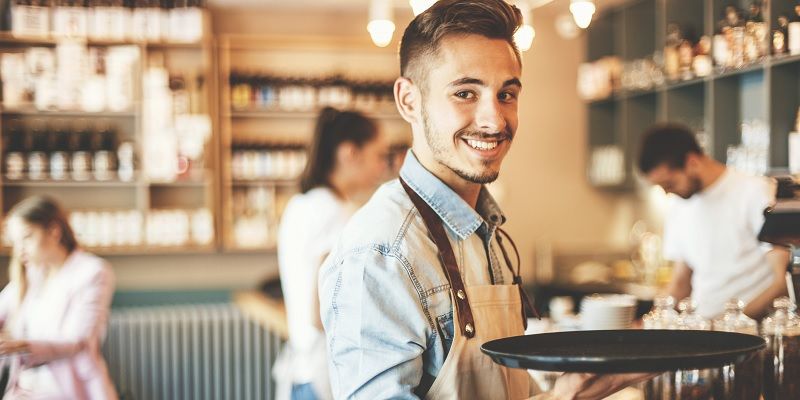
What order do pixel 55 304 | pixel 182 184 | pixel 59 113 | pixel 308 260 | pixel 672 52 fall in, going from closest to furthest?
pixel 308 260
pixel 55 304
pixel 672 52
pixel 59 113
pixel 182 184

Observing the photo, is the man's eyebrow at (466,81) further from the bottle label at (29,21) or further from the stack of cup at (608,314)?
the bottle label at (29,21)

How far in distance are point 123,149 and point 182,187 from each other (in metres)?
0.51

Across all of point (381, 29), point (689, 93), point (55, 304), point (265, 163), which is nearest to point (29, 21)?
point (265, 163)

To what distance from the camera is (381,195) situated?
1573 millimetres

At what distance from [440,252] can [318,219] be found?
5.22 ft

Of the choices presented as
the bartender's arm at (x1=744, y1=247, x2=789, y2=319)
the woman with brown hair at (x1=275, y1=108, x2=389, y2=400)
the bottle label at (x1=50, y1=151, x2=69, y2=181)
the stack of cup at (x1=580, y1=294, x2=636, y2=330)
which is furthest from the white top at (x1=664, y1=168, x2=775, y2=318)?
the bottle label at (x1=50, y1=151, x2=69, y2=181)

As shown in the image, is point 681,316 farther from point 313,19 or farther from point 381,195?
point 313,19

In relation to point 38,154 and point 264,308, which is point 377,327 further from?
point 38,154

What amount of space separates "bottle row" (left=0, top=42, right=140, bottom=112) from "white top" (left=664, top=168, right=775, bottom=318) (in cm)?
370

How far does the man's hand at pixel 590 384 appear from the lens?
1334mm

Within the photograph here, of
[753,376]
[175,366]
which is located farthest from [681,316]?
[175,366]

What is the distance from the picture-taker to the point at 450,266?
148 centimetres

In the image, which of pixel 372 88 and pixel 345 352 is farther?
pixel 372 88

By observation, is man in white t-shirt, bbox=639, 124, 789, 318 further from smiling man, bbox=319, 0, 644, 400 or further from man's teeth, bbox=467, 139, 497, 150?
man's teeth, bbox=467, 139, 497, 150
